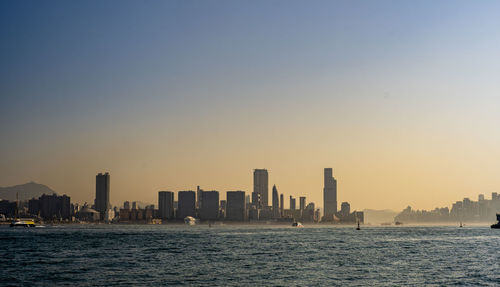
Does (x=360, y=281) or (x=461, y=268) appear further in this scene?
(x=461, y=268)

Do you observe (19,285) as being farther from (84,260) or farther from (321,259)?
(321,259)

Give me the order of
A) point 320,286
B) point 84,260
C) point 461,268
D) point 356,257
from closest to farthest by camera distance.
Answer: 1. point 320,286
2. point 461,268
3. point 84,260
4. point 356,257

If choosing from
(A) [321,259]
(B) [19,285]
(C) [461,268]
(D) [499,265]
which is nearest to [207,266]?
(A) [321,259]

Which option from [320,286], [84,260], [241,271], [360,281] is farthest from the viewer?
[84,260]

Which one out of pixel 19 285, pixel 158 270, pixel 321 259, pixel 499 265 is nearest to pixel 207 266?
pixel 158 270

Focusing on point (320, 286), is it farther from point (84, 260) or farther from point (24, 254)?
point (24, 254)

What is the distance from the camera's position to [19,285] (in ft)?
209

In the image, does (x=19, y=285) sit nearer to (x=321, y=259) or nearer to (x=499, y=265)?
(x=321, y=259)

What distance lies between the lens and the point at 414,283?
65.5 meters

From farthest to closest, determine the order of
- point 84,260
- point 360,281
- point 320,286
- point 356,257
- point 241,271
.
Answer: point 356,257 < point 84,260 < point 241,271 < point 360,281 < point 320,286

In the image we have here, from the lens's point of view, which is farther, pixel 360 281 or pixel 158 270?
pixel 158 270

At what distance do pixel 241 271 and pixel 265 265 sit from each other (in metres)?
9.84

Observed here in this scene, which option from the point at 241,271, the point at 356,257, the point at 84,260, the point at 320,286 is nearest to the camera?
the point at 320,286

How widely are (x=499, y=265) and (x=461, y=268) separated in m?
9.68
